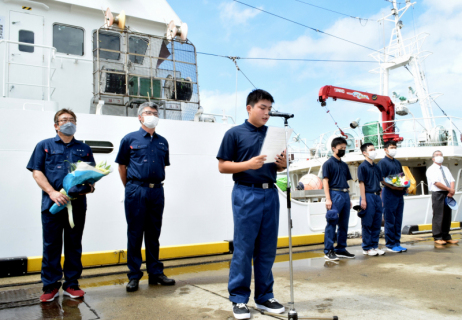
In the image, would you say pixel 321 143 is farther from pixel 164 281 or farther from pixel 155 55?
pixel 164 281

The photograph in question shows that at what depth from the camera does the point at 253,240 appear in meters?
2.96

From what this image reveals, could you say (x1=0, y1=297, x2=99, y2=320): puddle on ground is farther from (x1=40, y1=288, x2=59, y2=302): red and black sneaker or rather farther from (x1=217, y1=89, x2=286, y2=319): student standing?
(x1=217, y1=89, x2=286, y2=319): student standing

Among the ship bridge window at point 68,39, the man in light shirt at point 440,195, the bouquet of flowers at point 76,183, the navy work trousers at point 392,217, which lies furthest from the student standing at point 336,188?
the ship bridge window at point 68,39

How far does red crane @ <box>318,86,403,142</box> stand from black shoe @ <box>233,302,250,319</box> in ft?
30.4

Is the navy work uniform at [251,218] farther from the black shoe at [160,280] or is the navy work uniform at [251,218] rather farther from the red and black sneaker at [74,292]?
the red and black sneaker at [74,292]

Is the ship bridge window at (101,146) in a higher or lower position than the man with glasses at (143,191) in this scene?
higher

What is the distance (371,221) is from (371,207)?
21cm

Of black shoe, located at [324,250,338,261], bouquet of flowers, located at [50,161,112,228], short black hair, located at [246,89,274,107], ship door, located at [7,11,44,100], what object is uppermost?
ship door, located at [7,11,44,100]

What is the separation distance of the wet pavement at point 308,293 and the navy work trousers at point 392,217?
82 centimetres

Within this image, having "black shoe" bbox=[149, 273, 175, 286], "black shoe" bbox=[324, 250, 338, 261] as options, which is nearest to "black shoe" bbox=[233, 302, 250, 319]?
"black shoe" bbox=[149, 273, 175, 286]

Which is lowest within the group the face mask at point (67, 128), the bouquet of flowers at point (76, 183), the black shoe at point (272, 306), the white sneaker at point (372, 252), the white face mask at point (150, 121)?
the white sneaker at point (372, 252)

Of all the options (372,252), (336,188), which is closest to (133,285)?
(336,188)

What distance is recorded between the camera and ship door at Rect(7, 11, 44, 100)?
6.24 meters

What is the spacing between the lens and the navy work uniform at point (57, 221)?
345cm
